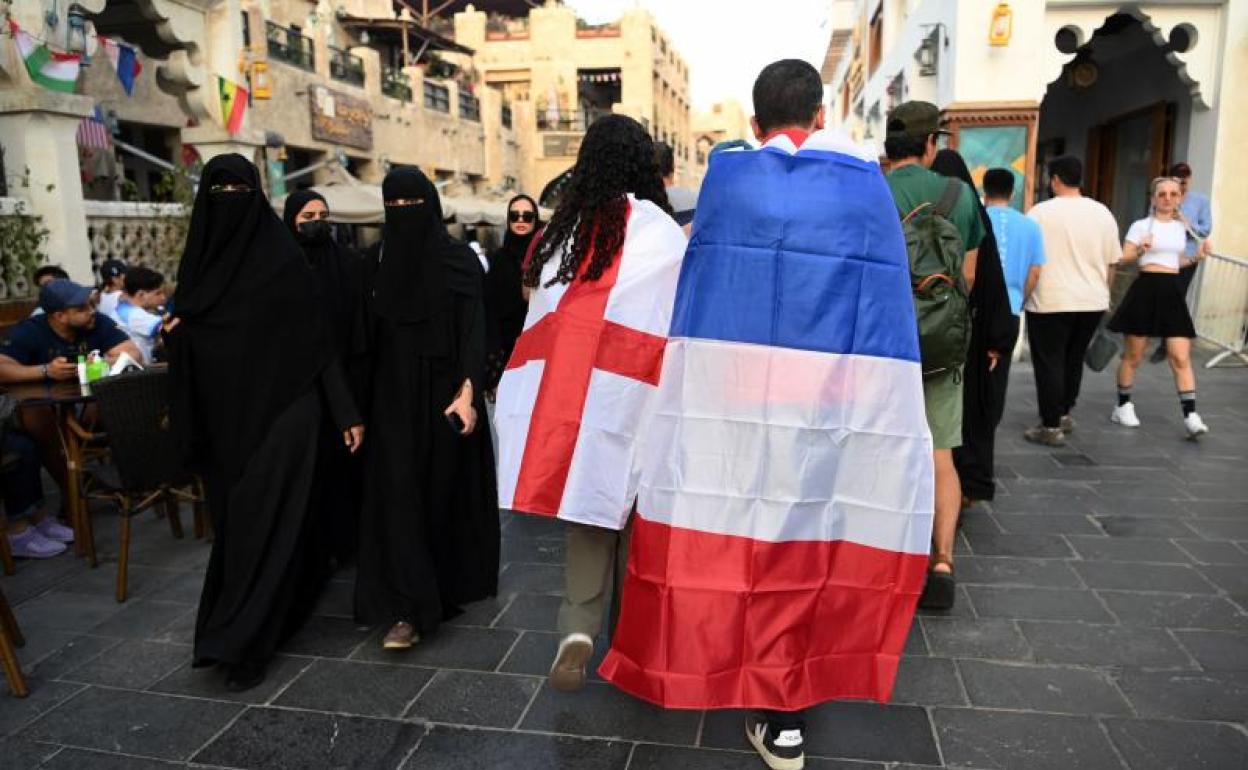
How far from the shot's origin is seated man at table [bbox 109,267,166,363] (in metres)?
6.08

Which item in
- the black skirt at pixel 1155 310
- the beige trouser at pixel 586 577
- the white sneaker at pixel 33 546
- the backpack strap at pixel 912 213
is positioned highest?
the backpack strap at pixel 912 213

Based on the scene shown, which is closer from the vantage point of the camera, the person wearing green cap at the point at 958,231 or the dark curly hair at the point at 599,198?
the dark curly hair at the point at 599,198

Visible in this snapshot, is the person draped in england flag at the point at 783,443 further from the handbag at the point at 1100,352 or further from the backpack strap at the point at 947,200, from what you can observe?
the handbag at the point at 1100,352

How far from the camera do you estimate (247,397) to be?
323 centimetres

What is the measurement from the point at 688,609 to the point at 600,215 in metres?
1.25

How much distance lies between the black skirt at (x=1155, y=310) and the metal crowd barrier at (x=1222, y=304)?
10.8 ft

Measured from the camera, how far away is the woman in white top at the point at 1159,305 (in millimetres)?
6402

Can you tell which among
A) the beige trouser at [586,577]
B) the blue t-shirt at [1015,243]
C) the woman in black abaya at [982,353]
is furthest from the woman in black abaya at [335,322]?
the blue t-shirt at [1015,243]

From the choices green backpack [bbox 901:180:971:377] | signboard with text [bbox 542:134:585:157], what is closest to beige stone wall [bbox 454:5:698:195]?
signboard with text [bbox 542:134:585:157]

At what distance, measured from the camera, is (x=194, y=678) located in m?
3.21

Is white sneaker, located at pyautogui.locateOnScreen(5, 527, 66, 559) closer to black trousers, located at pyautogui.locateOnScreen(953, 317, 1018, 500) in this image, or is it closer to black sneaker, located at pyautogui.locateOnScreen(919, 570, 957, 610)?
black sneaker, located at pyautogui.locateOnScreen(919, 570, 957, 610)

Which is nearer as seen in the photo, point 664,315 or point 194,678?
point 664,315

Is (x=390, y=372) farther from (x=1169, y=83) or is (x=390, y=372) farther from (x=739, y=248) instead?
(x=1169, y=83)

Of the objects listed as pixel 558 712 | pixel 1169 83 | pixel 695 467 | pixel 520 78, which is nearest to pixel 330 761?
pixel 558 712
